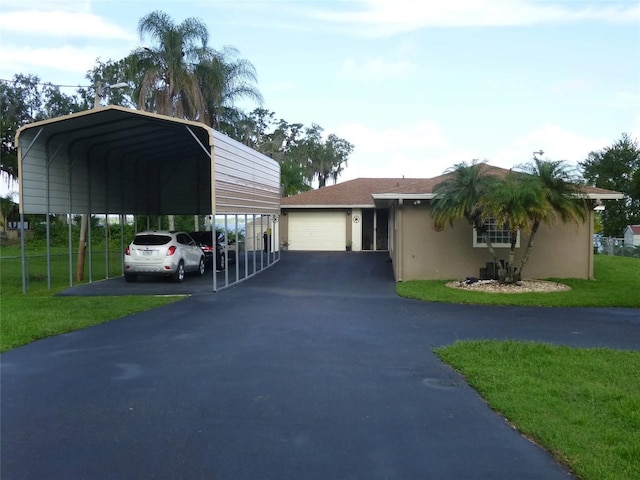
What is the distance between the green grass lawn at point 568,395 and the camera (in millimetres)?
4715

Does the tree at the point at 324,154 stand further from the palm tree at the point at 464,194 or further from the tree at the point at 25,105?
the palm tree at the point at 464,194

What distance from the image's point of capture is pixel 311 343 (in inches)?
363

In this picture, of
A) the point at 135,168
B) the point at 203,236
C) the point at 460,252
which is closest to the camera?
the point at 460,252

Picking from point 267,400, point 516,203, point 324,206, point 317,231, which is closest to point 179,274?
point 516,203

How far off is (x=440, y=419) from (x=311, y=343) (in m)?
3.80

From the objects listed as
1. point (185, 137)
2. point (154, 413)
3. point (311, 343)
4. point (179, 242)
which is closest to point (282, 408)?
point (154, 413)

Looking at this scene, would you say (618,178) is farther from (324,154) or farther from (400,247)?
(400,247)

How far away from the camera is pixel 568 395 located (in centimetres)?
637

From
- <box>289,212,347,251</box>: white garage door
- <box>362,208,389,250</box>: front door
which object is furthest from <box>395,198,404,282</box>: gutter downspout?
<box>289,212,347,251</box>: white garage door

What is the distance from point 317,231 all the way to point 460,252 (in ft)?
41.1

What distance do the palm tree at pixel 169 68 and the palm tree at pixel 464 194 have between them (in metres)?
15.4

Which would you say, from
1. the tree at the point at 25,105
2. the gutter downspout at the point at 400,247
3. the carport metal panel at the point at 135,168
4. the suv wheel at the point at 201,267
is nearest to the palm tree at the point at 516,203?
the gutter downspout at the point at 400,247

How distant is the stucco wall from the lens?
61.7 feet

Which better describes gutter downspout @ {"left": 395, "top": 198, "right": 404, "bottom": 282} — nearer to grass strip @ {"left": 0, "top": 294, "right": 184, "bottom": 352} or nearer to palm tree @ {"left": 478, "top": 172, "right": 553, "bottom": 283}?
palm tree @ {"left": 478, "top": 172, "right": 553, "bottom": 283}
